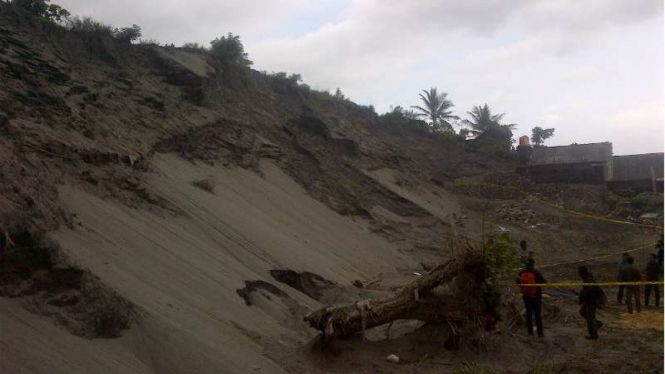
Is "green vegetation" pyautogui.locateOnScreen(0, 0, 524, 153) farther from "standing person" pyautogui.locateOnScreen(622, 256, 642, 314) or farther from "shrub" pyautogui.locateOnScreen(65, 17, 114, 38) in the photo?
"standing person" pyautogui.locateOnScreen(622, 256, 642, 314)

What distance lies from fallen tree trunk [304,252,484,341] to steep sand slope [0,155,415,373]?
0.89m

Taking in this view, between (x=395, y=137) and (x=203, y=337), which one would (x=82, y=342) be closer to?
(x=203, y=337)

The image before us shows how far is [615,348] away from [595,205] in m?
20.4

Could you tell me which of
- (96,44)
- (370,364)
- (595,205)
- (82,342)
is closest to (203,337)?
(82,342)

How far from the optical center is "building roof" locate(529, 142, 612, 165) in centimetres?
3206

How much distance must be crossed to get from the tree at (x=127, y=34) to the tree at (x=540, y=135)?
29.4 meters

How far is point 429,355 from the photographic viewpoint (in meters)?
8.22

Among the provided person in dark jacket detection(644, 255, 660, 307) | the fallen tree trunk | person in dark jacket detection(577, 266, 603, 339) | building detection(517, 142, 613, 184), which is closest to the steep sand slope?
the fallen tree trunk

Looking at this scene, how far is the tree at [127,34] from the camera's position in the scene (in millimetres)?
20411

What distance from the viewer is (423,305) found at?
8.39 m

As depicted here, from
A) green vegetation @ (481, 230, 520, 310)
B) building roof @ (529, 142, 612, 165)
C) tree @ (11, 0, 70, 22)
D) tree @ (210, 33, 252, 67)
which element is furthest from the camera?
building roof @ (529, 142, 612, 165)

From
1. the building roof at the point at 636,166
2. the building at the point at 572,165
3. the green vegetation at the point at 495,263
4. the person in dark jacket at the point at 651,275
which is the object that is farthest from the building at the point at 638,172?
the green vegetation at the point at 495,263

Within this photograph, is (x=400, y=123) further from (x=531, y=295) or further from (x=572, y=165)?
(x=531, y=295)

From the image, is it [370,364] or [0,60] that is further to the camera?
[0,60]
